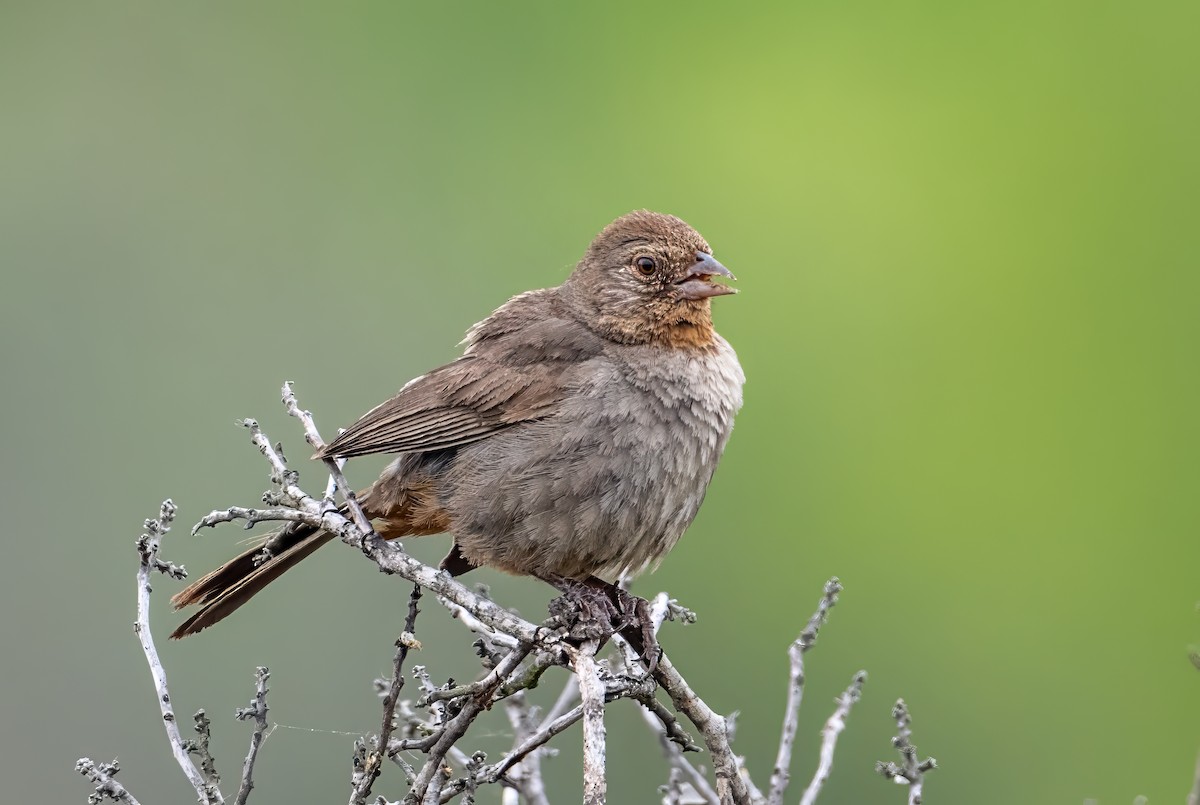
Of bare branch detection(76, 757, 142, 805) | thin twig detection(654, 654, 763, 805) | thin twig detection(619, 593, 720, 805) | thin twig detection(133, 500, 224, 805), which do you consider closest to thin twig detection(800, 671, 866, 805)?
thin twig detection(654, 654, 763, 805)

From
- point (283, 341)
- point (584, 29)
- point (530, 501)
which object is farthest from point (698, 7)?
Answer: point (530, 501)

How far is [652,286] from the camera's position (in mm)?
4867

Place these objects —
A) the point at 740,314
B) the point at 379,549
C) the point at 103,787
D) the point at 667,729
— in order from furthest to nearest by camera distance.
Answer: the point at 740,314 < the point at 379,549 < the point at 667,729 < the point at 103,787

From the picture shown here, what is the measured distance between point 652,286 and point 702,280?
0.56 feet

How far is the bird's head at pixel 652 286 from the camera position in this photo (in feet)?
15.8

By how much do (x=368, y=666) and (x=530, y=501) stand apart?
3167 mm

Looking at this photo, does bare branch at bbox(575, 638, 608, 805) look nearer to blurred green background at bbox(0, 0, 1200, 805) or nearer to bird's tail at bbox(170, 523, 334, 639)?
bird's tail at bbox(170, 523, 334, 639)

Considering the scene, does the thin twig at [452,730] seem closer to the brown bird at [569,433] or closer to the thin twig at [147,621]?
the thin twig at [147,621]

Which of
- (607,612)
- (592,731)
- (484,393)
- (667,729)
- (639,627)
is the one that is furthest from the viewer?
(484,393)

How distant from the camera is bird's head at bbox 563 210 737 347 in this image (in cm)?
481

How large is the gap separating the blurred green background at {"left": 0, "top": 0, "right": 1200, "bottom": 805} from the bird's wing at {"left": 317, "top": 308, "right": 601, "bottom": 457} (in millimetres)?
2661

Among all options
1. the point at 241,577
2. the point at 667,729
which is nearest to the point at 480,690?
the point at 667,729

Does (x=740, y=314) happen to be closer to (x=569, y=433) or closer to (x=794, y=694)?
(x=569, y=433)

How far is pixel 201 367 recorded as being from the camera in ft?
27.3
